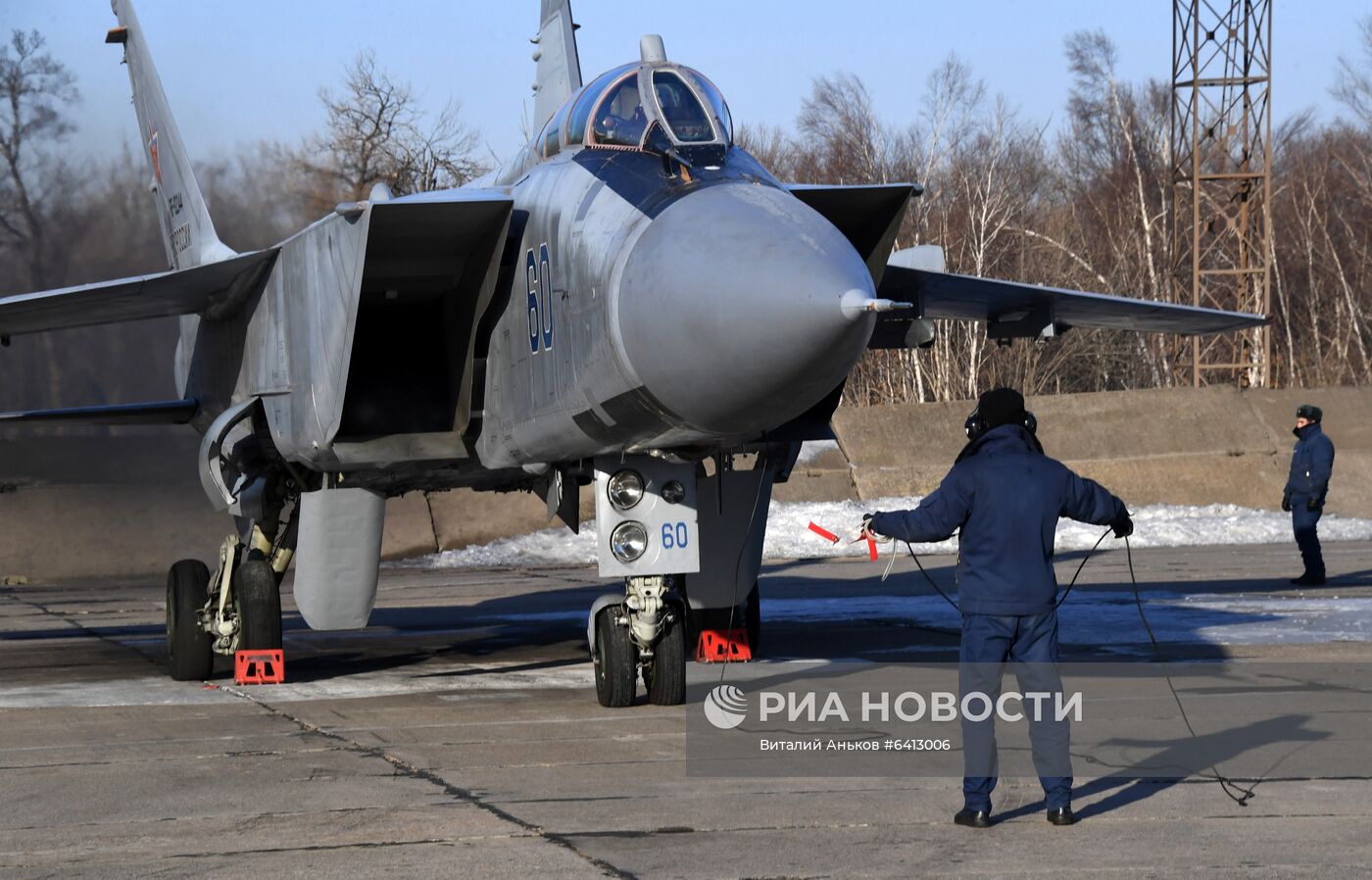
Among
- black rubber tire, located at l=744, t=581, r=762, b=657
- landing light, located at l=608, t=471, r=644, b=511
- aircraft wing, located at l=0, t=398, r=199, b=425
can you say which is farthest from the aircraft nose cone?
aircraft wing, located at l=0, t=398, r=199, b=425

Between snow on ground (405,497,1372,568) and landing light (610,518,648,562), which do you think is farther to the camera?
snow on ground (405,497,1372,568)

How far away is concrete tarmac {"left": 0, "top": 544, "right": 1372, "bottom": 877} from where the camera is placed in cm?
518

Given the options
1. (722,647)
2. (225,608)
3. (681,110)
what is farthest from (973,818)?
(225,608)

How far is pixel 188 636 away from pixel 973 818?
6.57 metres

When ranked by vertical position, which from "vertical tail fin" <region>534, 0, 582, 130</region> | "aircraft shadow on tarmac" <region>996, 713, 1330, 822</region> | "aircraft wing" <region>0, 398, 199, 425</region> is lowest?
"aircraft shadow on tarmac" <region>996, 713, 1330, 822</region>

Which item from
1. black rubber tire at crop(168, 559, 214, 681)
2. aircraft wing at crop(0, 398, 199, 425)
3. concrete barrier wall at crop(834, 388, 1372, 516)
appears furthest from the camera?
concrete barrier wall at crop(834, 388, 1372, 516)

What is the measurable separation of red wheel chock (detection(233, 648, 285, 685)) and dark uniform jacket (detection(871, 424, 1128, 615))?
5.73 m

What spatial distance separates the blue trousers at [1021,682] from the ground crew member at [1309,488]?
11059mm

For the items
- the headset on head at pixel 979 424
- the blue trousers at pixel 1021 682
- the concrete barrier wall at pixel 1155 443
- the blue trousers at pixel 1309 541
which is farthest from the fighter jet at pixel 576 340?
the concrete barrier wall at pixel 1155 443

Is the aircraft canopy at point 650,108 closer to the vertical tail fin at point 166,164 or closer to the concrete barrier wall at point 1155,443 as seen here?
the vertical tail fin at point 166,164

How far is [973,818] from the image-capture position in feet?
18.6

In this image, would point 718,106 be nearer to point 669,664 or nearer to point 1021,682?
point 669,664

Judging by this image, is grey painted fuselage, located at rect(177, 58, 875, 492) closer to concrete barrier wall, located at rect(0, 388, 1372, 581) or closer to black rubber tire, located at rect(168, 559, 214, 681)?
black rubber tire, located at rect(168, 559, 214, 681)

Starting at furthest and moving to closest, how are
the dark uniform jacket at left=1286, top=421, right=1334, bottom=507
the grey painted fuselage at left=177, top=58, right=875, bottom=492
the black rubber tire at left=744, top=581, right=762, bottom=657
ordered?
the dark uniform jacket at left=1286, top=421, right=1334, bottom=507, the black rubber tire at left=744, top=581, right=762, bottom=657, the grey painted fuselage at left=177, top=58, right=875, bottom=492
